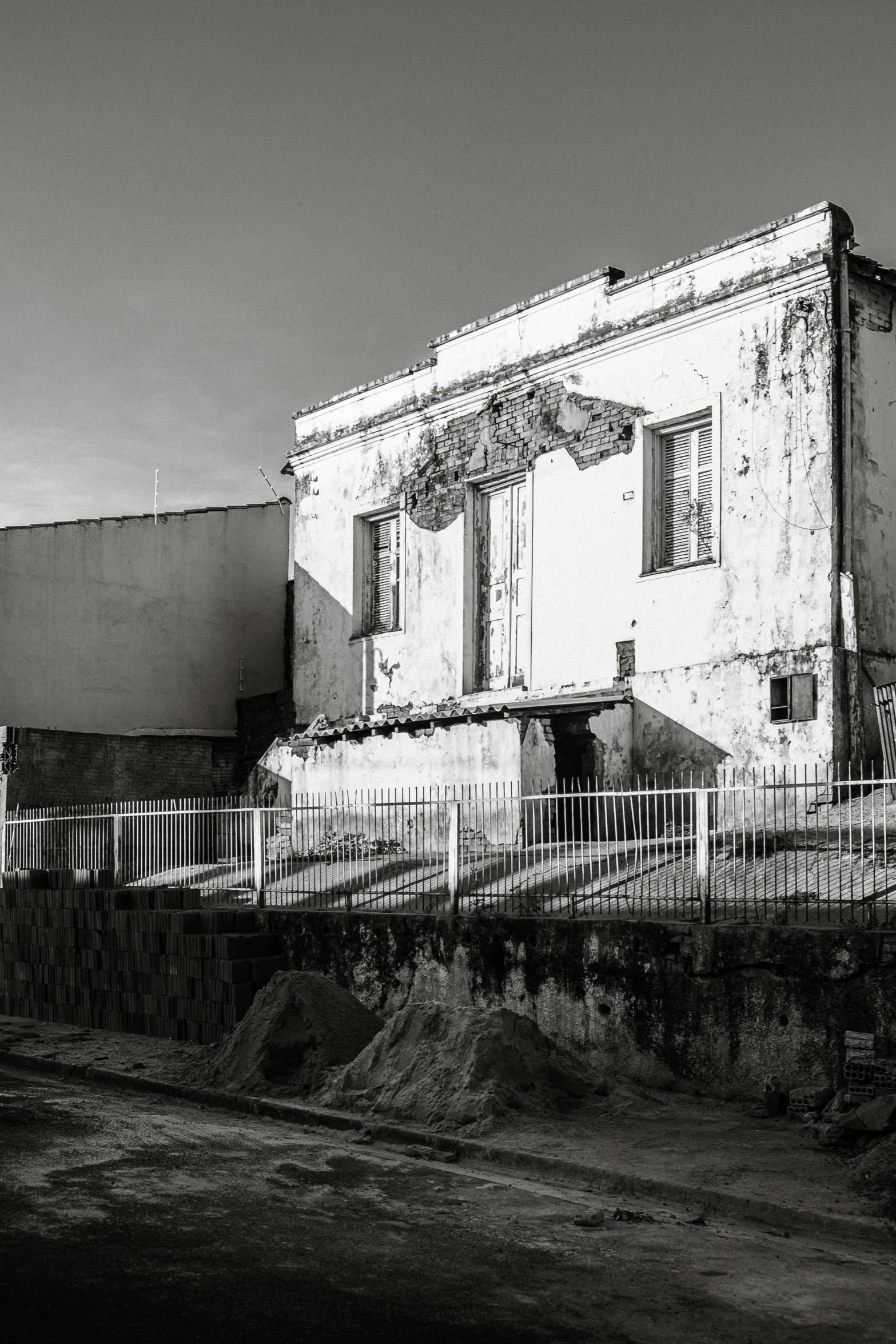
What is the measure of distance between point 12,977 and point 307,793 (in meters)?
4.40

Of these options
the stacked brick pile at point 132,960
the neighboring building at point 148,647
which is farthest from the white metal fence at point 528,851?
the neighboring building at point 148,647

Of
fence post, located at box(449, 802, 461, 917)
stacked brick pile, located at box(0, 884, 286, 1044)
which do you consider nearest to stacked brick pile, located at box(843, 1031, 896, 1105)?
fence post, located at box(449, 802, 461, 917)

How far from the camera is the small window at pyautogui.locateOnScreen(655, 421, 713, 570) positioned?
16312 millimetres

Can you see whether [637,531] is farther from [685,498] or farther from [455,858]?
[455,858]

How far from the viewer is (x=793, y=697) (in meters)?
14.9

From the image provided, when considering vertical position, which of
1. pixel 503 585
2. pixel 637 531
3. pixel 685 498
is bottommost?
pixel 503 585

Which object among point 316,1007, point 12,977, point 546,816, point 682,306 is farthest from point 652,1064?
point 682,306

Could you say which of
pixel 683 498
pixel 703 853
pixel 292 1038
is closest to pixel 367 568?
pixel 683 498

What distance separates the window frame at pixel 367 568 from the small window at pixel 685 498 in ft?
16.3

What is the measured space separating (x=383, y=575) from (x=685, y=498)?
5.99 metres

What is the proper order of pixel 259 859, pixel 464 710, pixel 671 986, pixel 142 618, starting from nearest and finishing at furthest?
pixel 671 986, pixel 259 859, pixel 464 710, pixel 142 618

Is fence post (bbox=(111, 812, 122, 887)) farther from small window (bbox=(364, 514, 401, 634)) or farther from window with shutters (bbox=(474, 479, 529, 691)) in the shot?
small window (bbox=(364, 514, 401, 634))

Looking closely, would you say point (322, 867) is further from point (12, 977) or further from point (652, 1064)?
point (652, 1064)

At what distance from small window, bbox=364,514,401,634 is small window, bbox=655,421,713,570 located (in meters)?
5.13
